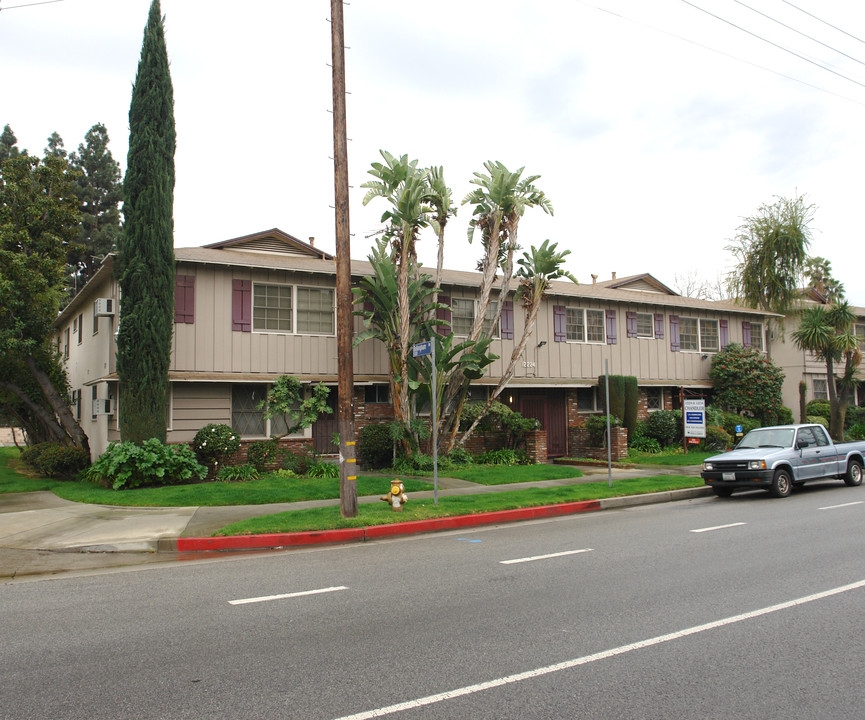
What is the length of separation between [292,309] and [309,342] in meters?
0.97

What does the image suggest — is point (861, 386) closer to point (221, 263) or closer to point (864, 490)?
point (864, 490)

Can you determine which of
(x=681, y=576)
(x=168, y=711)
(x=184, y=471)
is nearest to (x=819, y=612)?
(x=681, y=576)

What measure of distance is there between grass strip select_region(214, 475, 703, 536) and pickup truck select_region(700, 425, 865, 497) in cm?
113

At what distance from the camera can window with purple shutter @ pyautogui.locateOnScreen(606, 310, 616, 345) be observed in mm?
24413

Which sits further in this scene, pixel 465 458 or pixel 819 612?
pixel 465 458

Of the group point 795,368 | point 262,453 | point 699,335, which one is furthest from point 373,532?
point 795,368

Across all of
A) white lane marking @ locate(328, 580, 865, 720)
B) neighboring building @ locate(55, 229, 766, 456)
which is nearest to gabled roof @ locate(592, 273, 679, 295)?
neighboring building @ locate(55, 229, 766, 456)

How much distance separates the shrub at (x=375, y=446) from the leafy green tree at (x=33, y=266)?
7.73m

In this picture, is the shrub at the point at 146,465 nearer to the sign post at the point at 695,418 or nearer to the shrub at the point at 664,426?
the sign post at the point at 695,418

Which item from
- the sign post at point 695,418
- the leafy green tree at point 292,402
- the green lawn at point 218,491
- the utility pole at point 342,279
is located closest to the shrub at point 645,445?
the sign post at point 695,418

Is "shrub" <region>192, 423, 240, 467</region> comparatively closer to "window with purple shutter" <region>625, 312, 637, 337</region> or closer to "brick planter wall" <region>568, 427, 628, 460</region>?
"brick planter wall" <region>568, 427, 628, 460</region>

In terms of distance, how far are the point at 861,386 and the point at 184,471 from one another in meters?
35.1

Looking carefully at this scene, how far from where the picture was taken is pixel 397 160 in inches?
693

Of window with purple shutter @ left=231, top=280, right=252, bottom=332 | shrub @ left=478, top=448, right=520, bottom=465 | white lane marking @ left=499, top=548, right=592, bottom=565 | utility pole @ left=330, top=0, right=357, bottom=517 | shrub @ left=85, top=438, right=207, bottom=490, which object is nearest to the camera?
white lane marking @ left=499, top=548, right=592, bottom=565
